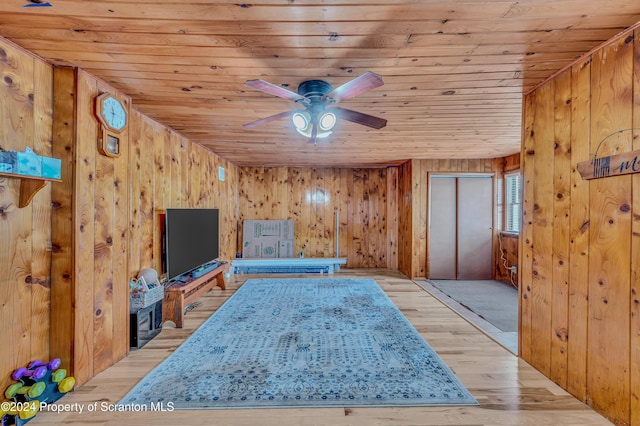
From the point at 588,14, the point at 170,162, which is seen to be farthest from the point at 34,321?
the point at 588,14

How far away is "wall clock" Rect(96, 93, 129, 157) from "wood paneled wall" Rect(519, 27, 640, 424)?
126 inches

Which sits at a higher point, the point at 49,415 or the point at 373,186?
the point at 373,186

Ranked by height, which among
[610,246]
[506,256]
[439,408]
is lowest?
[439,408]

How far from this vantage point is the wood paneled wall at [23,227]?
1.57 metres

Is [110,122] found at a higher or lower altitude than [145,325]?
higher

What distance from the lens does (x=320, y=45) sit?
5.18 feet

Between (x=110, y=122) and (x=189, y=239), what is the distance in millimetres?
1527

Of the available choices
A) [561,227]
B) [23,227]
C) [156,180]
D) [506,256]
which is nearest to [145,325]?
[23,227]

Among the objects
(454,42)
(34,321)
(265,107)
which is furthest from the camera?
(265,107)

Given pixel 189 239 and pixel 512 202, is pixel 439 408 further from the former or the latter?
pixel 512 202

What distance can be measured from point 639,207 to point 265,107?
8.44 feet

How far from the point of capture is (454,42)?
5.15ft

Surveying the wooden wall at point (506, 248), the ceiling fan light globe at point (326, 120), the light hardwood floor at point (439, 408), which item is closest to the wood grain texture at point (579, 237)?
the light hardwood floor at point (439, 408)

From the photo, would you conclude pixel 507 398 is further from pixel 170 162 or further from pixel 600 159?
pixel 170 162
